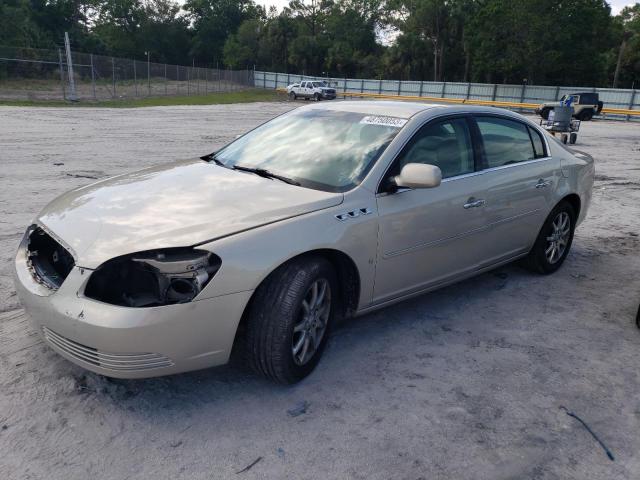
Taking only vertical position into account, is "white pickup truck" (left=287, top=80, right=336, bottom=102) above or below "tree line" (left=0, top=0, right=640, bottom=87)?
below

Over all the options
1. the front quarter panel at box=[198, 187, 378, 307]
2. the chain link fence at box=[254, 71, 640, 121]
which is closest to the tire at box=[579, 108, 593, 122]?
the chain link fence at box=[254, 71, 640, 121]

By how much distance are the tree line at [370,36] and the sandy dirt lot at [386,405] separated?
51674 mm

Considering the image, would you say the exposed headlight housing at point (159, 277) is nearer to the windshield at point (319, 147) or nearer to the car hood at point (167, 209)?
the car hood at point (167, 209)

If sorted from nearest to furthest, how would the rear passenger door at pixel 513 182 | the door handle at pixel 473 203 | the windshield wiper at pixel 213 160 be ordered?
the door handle at pixel 473 203
the windshield wiper at pixel 213 160
the rear passenger door at pixel 513 182

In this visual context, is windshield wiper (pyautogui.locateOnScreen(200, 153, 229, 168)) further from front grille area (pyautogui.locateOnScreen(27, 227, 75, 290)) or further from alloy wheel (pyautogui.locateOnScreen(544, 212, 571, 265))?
alloy wheel (pyautogui.locateOnScreen(544, 212, 571, 265))

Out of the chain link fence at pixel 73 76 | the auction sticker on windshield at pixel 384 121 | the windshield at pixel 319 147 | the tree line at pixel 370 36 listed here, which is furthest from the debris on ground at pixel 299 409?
the tree line at pixel 370 36

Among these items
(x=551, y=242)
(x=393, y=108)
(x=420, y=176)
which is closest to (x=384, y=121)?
(x=393, y=108)

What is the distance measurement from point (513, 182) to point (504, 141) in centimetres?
38

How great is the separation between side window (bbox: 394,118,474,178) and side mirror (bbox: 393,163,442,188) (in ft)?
0.66

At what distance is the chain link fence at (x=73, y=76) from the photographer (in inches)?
1209

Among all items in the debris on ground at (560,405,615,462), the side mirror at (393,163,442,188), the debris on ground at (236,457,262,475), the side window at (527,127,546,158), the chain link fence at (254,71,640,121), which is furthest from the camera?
the chain link fence at (254,71,640,121)

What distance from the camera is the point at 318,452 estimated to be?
2.56m

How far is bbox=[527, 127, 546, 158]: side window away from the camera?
479 cm

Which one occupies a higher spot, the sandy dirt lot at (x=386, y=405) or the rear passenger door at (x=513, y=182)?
the rear passenger door at (x=513, y=182)
